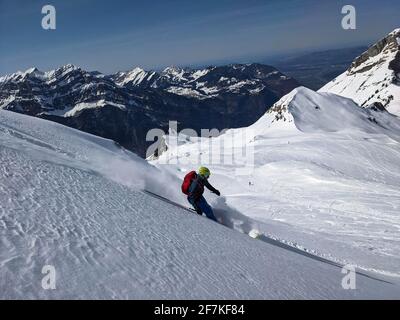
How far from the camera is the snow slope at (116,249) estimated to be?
5.88 meters

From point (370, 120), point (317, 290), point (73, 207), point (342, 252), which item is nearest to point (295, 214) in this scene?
point (342, 252)

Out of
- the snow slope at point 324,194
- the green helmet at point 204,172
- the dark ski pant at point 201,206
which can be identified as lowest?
the snow slope at point 324,194

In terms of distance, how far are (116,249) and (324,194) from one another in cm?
2712

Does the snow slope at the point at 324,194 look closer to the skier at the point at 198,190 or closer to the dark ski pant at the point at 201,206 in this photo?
the dark ski pant at the point at 201,206

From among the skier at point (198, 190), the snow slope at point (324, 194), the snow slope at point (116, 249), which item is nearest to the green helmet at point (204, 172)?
the skier at point (198, 190)

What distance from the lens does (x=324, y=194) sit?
31.9 m

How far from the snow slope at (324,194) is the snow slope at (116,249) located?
5.36 meters

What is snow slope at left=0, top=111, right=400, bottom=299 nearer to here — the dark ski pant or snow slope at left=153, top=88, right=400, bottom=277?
the dark ski pant

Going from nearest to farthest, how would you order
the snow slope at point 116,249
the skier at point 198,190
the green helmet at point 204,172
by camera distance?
1. the snow slope at point 116,249
2. the skier at point 198,190
3. the green helmet at point 204,172

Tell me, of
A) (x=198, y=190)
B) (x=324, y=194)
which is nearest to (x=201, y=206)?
(x=198, y=190)

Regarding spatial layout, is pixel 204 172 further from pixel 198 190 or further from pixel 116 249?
pixel 116 249

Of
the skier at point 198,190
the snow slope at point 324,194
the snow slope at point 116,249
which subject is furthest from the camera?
the snow slope at point 324,194
